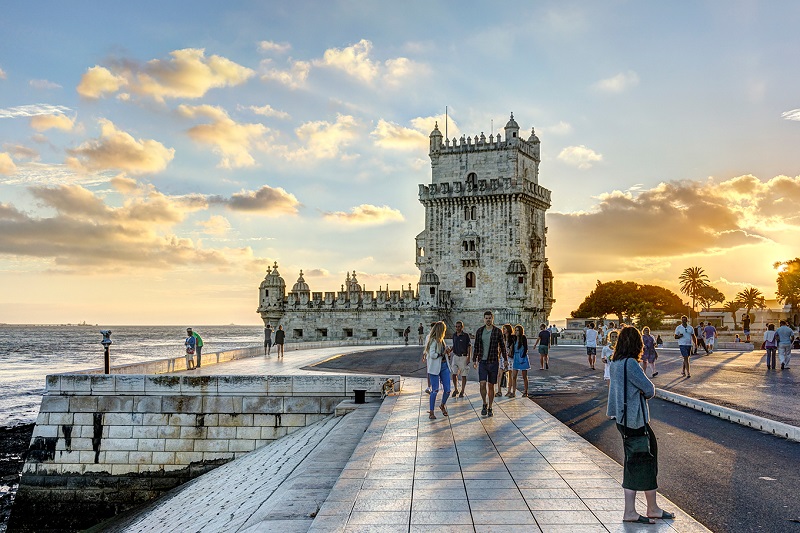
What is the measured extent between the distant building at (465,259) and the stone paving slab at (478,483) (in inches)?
1549

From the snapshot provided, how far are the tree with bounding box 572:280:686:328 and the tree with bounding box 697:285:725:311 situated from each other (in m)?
6.81

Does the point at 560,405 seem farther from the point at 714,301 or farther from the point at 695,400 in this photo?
the point at 714,301

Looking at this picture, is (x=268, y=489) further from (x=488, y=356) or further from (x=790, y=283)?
(x=790, y=283)

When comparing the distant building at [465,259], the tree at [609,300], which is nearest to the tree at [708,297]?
the tree at [609,300]

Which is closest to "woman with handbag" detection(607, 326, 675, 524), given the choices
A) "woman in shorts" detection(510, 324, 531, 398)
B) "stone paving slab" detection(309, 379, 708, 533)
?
"stone paving slab" detection(309, 379, 708, 533)

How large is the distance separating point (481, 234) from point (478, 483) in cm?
4534

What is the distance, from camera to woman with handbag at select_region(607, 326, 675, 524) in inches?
268

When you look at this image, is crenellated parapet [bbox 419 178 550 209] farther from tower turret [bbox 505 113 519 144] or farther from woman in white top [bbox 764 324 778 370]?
woman in white top [bbox 764 324 778 370]

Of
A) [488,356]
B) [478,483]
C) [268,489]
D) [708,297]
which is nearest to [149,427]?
[268,489]

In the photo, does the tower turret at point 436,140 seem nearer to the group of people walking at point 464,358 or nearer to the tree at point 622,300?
the group of people walking at point 464,358

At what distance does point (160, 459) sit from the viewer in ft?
57.3

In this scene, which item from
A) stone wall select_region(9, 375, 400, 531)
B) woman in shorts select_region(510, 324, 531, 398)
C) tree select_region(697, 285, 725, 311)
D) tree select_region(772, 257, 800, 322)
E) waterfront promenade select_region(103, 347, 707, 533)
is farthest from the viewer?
tree select_region(697, 285, 725, 311)

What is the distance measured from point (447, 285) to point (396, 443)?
4286 centimetres

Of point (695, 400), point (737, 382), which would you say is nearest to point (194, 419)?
point (695, 400)
